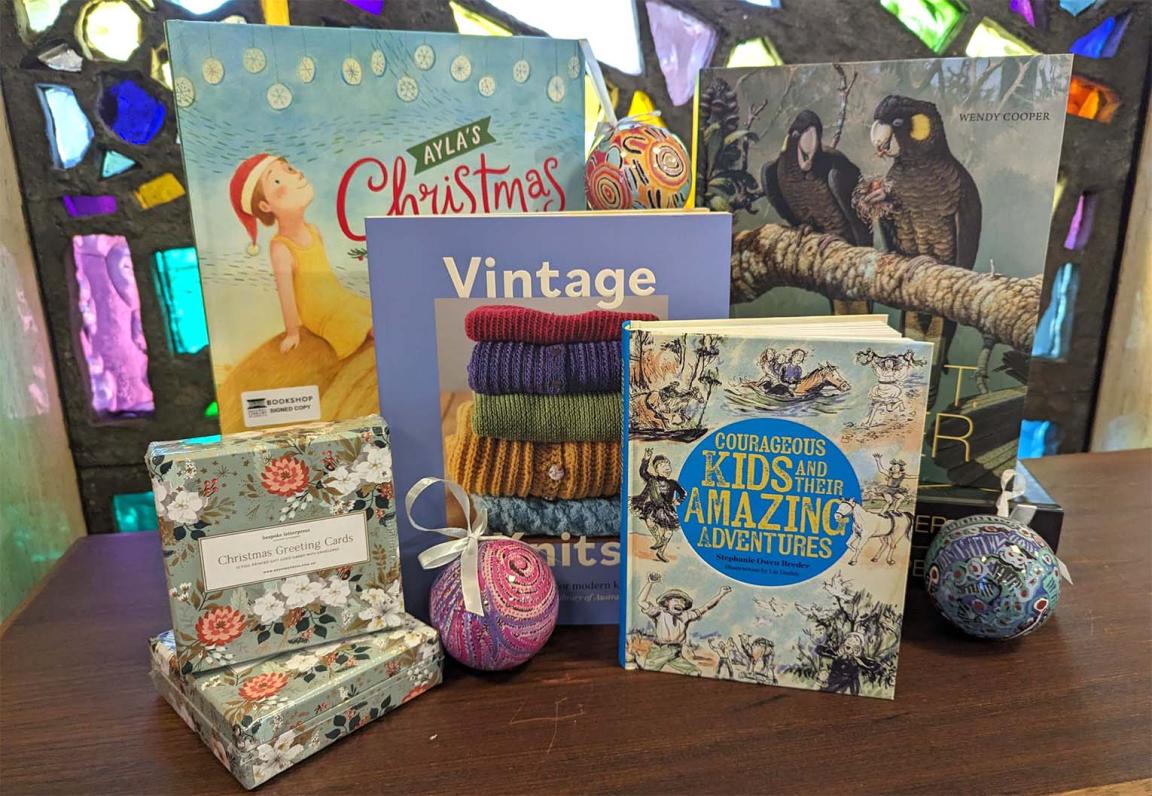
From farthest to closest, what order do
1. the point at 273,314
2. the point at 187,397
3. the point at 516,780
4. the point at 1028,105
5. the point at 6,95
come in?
the point at 187,397 < the point at 6,95 < the point at 273,314 < the point at 1028,105 < the point at 516,780

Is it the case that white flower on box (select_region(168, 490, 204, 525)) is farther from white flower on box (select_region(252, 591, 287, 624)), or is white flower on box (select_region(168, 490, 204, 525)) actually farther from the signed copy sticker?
the signed copy sticker

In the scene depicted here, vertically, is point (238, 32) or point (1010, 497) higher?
point (238, 32)

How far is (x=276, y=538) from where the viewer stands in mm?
633

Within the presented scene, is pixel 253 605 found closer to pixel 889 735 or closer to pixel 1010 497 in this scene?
pixel 889 735

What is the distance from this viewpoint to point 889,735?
61 centimetres

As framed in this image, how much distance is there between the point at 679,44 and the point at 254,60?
695 millimetres

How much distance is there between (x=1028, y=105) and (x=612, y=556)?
0.56 m

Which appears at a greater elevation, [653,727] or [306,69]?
[306,69]

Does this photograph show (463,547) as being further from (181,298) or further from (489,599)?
(181,298)

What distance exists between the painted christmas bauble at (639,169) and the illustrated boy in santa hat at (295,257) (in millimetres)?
291

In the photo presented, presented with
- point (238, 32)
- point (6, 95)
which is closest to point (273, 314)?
point (238, 32)

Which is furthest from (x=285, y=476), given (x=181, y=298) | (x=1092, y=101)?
(x=1092, y=101)

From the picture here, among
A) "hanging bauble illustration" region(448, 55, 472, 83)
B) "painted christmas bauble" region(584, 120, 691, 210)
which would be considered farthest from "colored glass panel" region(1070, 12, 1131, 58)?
"hanging bauble illustration" region(448, 55, 472, 83)

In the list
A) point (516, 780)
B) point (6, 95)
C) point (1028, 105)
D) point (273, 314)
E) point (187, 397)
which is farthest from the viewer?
point (187, 397)
